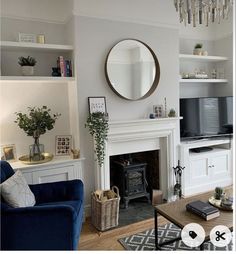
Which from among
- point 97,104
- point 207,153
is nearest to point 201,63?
point 207,153

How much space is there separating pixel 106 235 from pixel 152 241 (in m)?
0.49

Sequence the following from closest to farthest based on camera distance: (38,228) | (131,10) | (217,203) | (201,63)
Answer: (38,228) → (217,203) → (131,10) → (201,63)

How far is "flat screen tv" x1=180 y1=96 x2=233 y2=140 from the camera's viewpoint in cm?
367

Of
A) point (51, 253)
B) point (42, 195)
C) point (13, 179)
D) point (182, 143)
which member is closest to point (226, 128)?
point (182, 143)

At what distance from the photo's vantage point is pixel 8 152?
2.81m

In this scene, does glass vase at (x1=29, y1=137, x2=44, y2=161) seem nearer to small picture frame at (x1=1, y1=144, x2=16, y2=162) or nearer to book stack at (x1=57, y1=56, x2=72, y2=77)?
small picture frame at (x1=1, y1=144, x2=16, y2=162)

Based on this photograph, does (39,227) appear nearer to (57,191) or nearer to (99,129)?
(57,191)

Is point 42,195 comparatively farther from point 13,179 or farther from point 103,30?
point 103,30

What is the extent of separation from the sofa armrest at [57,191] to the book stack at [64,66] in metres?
1.27

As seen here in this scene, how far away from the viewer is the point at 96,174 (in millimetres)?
2959

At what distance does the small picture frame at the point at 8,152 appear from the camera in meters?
2.79

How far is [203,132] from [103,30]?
2.10m


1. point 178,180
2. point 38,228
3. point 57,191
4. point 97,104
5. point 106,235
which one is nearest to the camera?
point 38,228

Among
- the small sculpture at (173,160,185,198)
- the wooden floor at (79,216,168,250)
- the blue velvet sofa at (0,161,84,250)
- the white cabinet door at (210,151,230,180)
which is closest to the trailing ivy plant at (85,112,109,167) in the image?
the wooden floor at (79,216,168,250)
